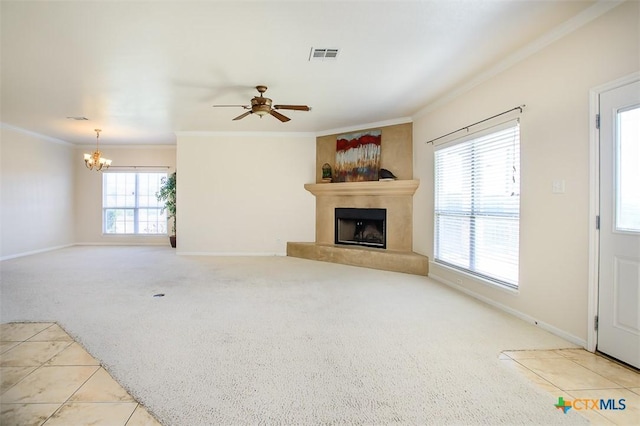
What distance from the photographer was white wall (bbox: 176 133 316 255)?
6848 mm

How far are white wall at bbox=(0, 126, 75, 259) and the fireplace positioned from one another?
22.8ft

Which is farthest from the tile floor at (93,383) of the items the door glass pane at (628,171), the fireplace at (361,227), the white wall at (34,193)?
the white wall at (34,193)

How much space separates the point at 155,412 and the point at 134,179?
8.40 m

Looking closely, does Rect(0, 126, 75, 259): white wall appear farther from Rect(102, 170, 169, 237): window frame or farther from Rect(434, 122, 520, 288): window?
Rect(434, 122, 520, 288): window

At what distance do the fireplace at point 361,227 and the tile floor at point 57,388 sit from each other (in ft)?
15.6

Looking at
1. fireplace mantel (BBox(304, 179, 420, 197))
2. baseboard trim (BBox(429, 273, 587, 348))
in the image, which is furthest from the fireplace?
baseboard trim (BBox(429, 273, 587, 348))

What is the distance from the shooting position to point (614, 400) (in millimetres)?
1807

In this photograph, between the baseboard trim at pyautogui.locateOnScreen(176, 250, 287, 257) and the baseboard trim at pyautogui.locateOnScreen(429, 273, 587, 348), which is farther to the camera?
the baseboard trim at pyautogui.locateOnScreen(176, 250, 287, 257)

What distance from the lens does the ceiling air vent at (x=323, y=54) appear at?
3.18 m

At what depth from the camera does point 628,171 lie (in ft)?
7.38

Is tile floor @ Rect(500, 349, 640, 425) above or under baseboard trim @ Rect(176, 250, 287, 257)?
under

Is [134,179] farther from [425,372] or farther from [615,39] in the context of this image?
[615,39]

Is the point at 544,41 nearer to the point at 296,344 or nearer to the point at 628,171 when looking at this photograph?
the point at 628,171

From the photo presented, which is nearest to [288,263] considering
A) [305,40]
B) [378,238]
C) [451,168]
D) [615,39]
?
[378,238]
